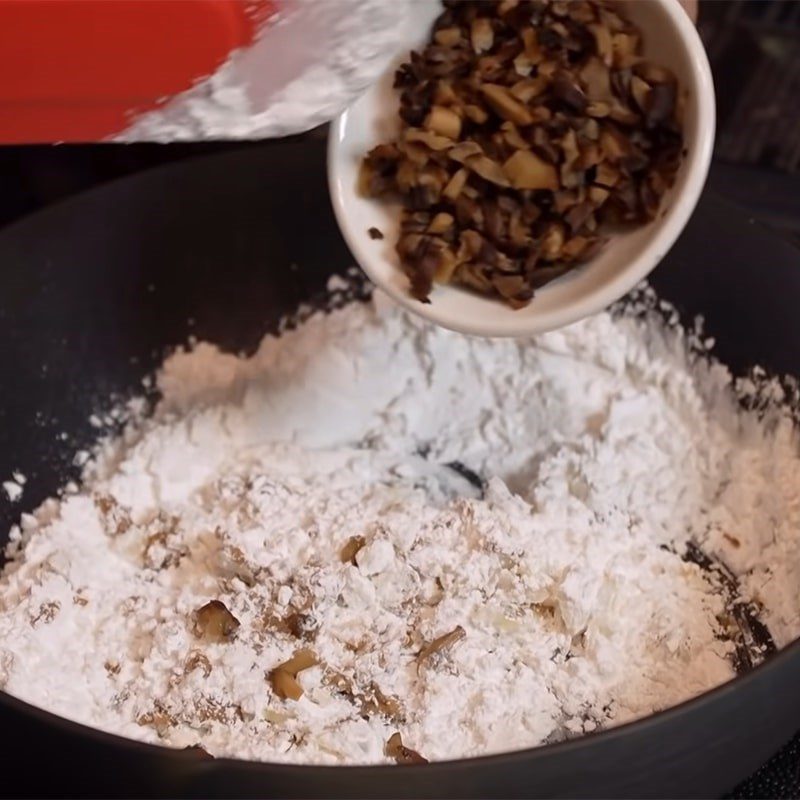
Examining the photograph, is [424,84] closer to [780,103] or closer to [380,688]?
[380,688]

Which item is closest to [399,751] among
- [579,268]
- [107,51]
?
[579,268]

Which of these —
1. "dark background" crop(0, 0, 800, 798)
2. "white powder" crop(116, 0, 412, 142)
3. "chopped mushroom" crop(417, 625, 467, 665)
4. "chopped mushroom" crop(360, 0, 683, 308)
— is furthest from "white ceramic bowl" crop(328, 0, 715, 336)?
"dark background" crop(0, 0, 800, 798)

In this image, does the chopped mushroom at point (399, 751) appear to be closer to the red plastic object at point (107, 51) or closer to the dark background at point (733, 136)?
the red plastic object at point (107, 51)

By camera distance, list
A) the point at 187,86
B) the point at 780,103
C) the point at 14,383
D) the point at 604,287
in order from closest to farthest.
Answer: the point at 187,86 < the point at 604,287 < the point at 14,383 < the point at 780,103

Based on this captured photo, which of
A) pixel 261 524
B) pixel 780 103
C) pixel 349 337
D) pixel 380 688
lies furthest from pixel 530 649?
pixel 780 103

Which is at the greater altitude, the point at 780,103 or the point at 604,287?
the point at 604,287

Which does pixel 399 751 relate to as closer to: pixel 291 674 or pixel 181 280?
pixel 291 674
